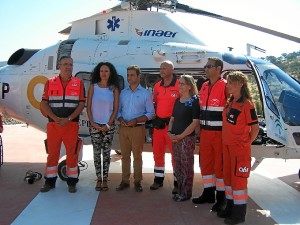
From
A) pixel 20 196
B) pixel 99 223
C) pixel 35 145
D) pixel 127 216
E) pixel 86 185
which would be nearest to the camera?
pixel 99 223

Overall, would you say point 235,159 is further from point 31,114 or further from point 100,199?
point 31,114

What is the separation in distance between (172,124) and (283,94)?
6.26 ft

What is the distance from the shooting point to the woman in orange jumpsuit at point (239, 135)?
3895 millimetres

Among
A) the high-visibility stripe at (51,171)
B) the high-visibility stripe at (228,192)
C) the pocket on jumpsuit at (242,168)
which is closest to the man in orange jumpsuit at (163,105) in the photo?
the high-visibility stripe at (228,192)

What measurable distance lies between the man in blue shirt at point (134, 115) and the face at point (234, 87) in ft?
4.69

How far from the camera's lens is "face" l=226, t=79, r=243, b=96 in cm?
390

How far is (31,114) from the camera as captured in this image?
6375 mm

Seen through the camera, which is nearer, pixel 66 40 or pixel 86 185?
pixel 86 185

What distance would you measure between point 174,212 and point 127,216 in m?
0.62

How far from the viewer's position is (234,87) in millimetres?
3916

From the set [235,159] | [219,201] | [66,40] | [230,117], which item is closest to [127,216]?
[219,201]

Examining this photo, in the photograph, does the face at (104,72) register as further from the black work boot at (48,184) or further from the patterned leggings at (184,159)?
the black work boot at (48,184)

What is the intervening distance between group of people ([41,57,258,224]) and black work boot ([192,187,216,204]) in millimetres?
14

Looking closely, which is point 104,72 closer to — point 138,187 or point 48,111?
point 48,111
